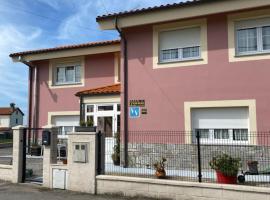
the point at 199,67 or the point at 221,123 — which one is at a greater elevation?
the point at 199,67

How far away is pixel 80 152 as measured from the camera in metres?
9.39

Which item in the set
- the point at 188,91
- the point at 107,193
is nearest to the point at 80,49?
the point at 188,91

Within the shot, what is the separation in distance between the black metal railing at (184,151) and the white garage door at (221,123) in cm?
3

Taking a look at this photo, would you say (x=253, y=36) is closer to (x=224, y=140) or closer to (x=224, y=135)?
(x=224, y=135)

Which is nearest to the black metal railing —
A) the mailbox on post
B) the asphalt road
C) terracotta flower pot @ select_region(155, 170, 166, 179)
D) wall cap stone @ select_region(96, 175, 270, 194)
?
terracotta flower pot @ select_region(155, 170, 166, 179)

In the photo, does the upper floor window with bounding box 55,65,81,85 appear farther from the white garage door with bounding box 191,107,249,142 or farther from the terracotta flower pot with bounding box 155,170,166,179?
the terracotta flower pot with bounding box 155,170,166,179

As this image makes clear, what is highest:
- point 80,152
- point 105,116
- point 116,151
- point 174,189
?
point 105,116

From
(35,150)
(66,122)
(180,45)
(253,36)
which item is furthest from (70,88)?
(253,36)

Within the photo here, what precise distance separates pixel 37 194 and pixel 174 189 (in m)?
3.72

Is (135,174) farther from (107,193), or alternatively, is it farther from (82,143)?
(82,143)

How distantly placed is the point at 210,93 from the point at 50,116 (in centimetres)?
932

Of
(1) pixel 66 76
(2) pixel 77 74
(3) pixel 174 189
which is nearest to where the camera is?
(3) pixel 174 189

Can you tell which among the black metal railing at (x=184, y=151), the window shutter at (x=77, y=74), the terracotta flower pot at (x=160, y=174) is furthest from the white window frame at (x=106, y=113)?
the terracotta flower pot at (x=160, y=174)

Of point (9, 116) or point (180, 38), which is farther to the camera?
point (9, 116)
